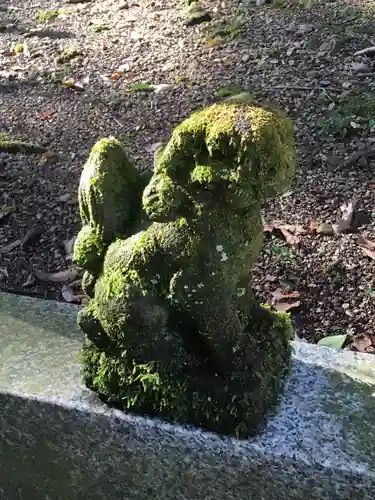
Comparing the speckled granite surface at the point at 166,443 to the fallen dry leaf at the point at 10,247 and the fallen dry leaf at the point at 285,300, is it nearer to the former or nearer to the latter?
the fallen dry leaf at the point at 285,300

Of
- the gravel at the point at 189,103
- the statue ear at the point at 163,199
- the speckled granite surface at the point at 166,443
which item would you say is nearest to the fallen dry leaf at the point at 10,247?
the gravel at the point at 189,103

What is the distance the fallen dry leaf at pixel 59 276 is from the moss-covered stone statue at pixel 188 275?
1.22 metres

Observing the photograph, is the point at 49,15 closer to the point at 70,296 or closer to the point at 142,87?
the point at 142,87

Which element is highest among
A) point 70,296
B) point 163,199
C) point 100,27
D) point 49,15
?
point 49,15

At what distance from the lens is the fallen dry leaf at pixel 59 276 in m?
3.03

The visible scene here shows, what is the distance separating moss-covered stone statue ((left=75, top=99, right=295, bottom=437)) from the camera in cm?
140

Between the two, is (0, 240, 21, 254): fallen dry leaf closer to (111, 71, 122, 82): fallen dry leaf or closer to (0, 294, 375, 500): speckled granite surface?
(0, 294, 375, 500): speckled granite surface

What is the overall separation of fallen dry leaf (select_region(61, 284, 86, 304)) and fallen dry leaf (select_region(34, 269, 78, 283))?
0.21ft

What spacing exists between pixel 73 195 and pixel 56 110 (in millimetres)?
952

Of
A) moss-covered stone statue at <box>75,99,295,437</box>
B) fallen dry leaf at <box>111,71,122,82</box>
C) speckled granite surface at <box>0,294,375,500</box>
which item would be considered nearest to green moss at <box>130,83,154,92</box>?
fallen dry leaf at <box>111,71,122,82</box>

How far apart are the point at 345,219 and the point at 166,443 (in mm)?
1587

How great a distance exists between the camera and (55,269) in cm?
311

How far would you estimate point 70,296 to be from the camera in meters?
2.92

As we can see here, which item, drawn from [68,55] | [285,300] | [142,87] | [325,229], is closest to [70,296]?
[285,300]
